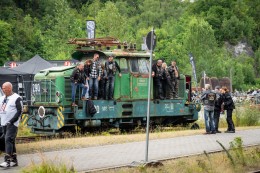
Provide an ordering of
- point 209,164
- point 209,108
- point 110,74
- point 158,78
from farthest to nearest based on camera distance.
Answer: point 158,78 → point 110,74 → point 209,108 → point 209,164

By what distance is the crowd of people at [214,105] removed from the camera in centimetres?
2458

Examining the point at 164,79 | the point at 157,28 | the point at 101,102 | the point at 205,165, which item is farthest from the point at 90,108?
the point at 157,28

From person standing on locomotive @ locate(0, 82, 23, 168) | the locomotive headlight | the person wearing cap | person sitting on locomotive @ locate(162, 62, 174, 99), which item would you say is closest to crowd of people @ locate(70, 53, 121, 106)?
the locomotive headlight

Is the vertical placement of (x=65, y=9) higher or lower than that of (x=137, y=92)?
higher

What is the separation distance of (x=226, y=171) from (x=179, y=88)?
14244 millimetres

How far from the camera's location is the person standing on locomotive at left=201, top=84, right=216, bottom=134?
24.5 m

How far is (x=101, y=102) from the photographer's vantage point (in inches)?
999

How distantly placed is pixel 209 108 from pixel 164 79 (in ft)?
11.8

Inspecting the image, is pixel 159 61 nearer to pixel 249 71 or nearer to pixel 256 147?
pixel 256 147

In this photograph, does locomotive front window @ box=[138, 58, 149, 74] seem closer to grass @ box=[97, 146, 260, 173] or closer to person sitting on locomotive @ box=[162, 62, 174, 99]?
person sitting on locomotive @ box=[162, 62, 174, 99]

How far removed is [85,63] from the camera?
25234mm

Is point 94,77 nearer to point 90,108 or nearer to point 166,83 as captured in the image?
point 90,108

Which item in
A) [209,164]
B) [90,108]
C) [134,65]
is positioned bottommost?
[209,164]

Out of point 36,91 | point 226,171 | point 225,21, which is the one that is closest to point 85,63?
point 36,91
